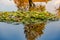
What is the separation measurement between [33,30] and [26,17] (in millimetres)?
179

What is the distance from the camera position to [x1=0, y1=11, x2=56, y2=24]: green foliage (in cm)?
553

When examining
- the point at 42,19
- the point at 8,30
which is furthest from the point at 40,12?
the point at 8,30

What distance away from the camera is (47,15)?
5562 millimetres

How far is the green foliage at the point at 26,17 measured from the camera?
5.53 metres

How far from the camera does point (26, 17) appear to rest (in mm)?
5523

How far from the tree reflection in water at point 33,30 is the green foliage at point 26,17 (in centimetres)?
5

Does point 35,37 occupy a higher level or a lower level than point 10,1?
lower

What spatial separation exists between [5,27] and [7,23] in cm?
6

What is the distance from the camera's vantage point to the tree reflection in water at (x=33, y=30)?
18.3ft

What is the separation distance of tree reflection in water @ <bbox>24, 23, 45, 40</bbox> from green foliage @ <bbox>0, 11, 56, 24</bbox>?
0.05m

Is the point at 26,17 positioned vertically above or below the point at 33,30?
above

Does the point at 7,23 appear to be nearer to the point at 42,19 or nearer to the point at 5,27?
the point at 5,27

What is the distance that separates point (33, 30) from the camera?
559cm

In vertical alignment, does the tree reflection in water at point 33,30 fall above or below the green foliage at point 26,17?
below
